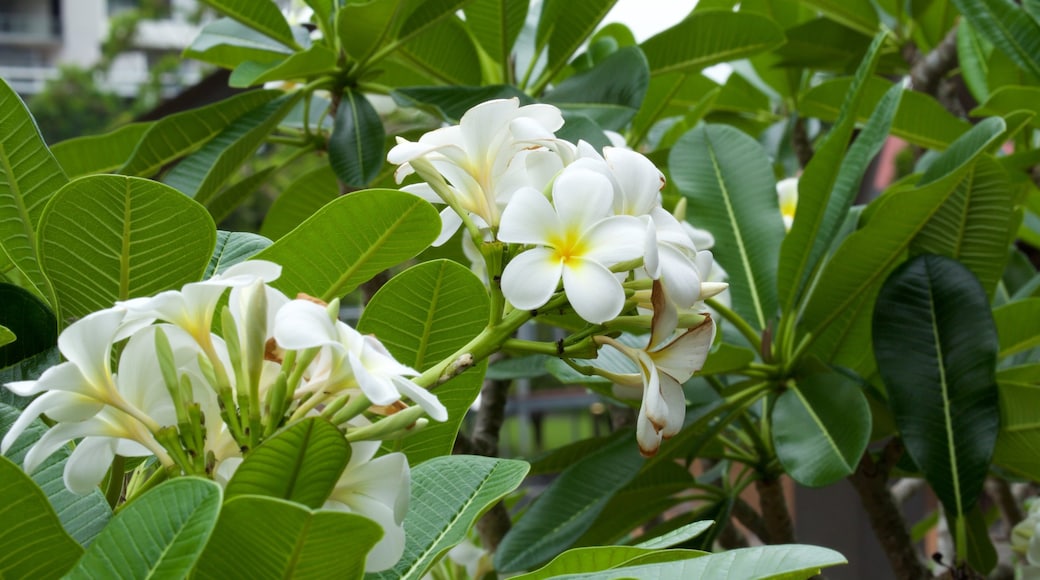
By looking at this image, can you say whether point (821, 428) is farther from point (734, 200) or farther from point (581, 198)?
point (581, 198)

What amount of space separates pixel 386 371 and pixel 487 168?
0.51 feet

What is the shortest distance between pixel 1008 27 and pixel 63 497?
42.7 inches

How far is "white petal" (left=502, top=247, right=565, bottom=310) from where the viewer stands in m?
0.43

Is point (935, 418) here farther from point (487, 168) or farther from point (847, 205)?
point (487, 168)

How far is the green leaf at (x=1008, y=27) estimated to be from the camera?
1147mm

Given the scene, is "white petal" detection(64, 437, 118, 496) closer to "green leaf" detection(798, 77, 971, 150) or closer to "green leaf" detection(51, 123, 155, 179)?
"green leaf" detection(51, 123, 155, 179)

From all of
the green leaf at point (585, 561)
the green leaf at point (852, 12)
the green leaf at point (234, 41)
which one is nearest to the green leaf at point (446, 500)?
the green leaf at point (585, 561)

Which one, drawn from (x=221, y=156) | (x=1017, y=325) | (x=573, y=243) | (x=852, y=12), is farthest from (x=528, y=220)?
(x=852, y=12)

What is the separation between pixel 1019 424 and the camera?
97 centimetres

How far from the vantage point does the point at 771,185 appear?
1087mm

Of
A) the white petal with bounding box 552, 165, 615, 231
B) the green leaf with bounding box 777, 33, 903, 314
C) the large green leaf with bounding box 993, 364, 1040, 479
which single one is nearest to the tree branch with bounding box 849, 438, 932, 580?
the large green leaf with bounding box 993, 364, 1040, 479

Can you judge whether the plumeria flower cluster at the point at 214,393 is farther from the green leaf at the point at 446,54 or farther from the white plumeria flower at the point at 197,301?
the green leaf at the point at 446,54

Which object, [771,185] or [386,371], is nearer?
[386,371]

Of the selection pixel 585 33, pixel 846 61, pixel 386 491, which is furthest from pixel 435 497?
pixel 846 61
